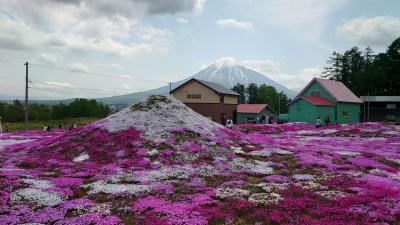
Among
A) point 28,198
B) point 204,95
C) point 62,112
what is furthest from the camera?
point 62,112

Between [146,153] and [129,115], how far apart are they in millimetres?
10376

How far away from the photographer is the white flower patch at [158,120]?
3728 centimetres

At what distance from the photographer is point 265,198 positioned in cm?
1911

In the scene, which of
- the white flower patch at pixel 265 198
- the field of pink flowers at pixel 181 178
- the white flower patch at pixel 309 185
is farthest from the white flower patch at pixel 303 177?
the white flower patch at pixel 265 198

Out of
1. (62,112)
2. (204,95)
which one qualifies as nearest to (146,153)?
(204,95)

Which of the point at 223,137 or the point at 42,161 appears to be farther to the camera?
the point at 223,137

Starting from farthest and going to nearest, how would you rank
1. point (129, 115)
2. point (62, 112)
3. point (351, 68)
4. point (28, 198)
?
1. point (62, 112)
2. point (351, 68)
3. point (129, 115)
4. point (28, 198)

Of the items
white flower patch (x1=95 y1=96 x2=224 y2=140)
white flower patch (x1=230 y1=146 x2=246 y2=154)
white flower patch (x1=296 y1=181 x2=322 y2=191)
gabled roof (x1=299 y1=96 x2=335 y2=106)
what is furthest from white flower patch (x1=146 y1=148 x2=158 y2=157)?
gabled roof (x1=299 y1=96 x2=335 y2=106)

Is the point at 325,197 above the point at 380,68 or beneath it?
beneath

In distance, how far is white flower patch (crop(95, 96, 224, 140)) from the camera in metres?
37.3

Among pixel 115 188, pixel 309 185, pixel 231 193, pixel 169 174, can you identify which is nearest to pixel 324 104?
pixel 309 185

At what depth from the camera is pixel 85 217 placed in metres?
15.7

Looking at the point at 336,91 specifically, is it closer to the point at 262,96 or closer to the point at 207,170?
the point at 262,96

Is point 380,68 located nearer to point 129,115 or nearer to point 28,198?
point 129,115
